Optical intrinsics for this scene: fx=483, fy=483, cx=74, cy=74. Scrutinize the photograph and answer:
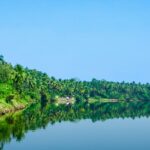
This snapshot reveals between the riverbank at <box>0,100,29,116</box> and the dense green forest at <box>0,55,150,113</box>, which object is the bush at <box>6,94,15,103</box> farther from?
the riverbank at <box>0,100,29,116</box>

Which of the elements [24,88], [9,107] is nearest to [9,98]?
[9,107]

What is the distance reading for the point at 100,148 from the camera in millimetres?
49500

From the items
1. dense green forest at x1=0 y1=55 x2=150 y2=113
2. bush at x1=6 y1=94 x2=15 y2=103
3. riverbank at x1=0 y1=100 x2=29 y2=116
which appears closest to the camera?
riverbank at x1=0 y1=100 x2=29 y2=116

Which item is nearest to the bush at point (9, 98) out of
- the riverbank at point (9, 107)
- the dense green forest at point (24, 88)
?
the dense green forest at point (24, 88)

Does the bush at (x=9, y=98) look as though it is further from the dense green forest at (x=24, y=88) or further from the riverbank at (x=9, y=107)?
the riverbank at (x=9, y=107)

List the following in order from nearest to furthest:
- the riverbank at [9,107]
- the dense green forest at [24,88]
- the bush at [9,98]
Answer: the riverbank at [9,107], the bush at [9,98], the dense green forest at [24,88]

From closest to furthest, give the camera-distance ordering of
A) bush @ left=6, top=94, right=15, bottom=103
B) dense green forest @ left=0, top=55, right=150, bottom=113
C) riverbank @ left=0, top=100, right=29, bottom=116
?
riverbank @ left=0, top=100, right=29, bottom=116 < bush @ left=6, top=94, right=15, bottom=103 < dense green forest @ left=0, top=55, right=150, bottom=113

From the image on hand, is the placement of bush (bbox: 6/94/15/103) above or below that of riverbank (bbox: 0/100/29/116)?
above

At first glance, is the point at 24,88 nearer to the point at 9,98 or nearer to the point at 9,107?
the point at 9,98

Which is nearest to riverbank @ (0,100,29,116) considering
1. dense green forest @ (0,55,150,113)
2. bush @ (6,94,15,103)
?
dense green forest @ (0,55,150,113)

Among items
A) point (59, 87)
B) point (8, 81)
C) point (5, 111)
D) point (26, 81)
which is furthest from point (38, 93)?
point (5, 111)

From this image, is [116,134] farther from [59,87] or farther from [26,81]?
[59,87]

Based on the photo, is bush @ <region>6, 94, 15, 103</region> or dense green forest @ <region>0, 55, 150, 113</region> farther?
dense green forest @ <region>0, 55, 150, 113</region>

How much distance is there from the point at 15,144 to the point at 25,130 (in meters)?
14.9
